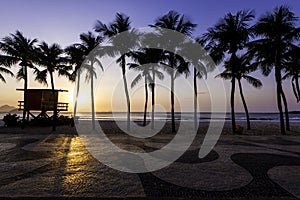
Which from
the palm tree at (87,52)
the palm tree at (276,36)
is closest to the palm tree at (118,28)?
the palm tree at (87,52)

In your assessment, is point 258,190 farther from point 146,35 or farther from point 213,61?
point 146,35

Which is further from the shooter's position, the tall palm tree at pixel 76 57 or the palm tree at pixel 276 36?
the tall palm tree at pixel 76 57

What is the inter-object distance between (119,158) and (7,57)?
18.8 metres

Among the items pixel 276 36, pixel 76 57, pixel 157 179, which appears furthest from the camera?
pixel 76 57

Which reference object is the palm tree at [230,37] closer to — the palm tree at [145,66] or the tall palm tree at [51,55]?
the palm tree at [145,66]

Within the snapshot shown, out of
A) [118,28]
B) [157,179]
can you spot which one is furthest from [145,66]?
[157,179]

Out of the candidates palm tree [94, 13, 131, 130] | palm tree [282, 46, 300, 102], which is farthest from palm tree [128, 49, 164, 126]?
palm tree [282, 46, 300, 102]

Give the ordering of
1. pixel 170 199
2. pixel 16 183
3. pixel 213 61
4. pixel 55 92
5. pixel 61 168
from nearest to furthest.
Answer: pixel 170 199, pixel 16 183, pixel 61 168, pixel 213 61, pixel 55 92

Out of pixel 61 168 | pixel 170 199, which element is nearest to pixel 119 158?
pixel 61 168

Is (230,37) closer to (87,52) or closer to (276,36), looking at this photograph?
(276,36)

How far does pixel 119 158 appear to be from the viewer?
854 cm

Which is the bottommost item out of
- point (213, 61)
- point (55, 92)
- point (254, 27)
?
point (55, 92)

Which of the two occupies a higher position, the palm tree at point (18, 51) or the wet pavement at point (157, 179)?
the palm tree at point (18, 51)

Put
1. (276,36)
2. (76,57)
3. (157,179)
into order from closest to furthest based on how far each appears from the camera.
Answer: (157,179), (276,36), (76,57)
